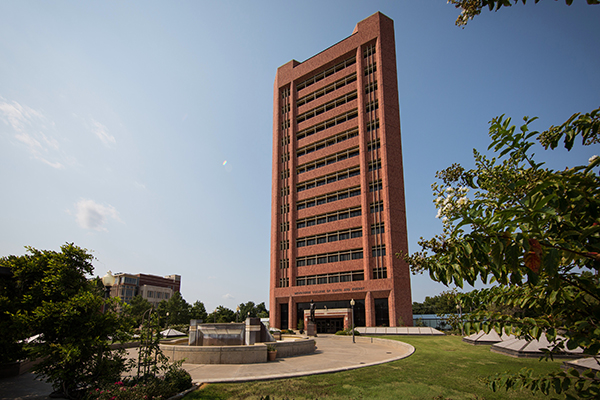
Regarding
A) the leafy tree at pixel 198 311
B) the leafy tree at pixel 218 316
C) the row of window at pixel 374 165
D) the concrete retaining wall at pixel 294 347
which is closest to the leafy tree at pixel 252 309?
the leafy tree at pixel 198 311

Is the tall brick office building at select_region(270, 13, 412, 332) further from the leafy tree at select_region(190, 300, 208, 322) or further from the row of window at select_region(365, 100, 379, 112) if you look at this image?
the leafy tree at select_region(190, 300, 208, 322)

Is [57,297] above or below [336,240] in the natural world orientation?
below

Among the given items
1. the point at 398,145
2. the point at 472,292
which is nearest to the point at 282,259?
the point at 398,145

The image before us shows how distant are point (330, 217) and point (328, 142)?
13510mm

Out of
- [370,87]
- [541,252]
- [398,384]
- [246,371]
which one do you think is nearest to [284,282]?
[370,87]

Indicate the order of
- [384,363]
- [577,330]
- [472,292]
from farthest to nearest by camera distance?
1. [384,363]
2. [472,292]
3. [577,330]

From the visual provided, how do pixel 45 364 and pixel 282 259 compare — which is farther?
pixel 282 259

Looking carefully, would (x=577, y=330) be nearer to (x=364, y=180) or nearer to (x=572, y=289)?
(x=572, y=289)

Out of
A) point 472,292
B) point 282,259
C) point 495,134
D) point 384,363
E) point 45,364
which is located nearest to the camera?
point 495,134

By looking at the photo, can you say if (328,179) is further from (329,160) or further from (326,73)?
(326,73)

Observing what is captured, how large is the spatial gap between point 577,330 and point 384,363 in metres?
14.0

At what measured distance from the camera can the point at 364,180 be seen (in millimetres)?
51125

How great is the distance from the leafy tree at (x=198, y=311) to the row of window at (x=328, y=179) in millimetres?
46349

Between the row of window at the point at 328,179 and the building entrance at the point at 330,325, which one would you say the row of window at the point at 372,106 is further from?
the building entrance at the point at 330,325
